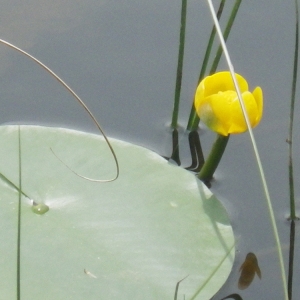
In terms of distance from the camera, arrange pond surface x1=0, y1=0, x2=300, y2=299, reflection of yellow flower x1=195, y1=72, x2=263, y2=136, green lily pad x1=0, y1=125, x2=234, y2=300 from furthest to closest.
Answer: pond surface x1=0, y1=0, x2=300, y2=299 → reflection of yellow flower x1=195, y1=72, x2=263, y2=136 → green lily pad x1=0, y1=125, x2=234, y2=300

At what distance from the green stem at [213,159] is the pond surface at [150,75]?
3 cm

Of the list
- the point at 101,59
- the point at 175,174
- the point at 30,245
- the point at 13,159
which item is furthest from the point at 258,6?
the point at 30,245

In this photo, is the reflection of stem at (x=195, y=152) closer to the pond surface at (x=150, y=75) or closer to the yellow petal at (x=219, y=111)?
the pond surface at (x=150, y=75)

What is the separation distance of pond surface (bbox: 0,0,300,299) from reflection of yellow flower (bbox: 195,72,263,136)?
205 mm

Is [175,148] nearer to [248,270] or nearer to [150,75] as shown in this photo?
[150,75]

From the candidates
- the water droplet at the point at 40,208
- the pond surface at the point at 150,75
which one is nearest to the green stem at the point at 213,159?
the pond surface at the point at 150,75

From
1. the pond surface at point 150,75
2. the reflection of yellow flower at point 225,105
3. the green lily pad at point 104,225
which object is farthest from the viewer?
the pond surface at point 150,75

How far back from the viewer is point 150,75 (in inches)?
56.9

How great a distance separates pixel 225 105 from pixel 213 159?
0.16 metres

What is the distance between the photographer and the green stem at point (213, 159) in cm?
111

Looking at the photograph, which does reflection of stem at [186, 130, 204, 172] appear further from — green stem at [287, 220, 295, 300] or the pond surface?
green stem at [287, 220, 295, 300]

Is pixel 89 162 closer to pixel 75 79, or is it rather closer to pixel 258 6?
pixel 75 79

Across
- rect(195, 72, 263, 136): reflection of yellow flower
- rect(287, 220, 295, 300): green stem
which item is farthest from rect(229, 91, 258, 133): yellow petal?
rect(287, 220, 295, 300): green stem

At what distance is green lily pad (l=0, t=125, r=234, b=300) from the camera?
2.99ft
